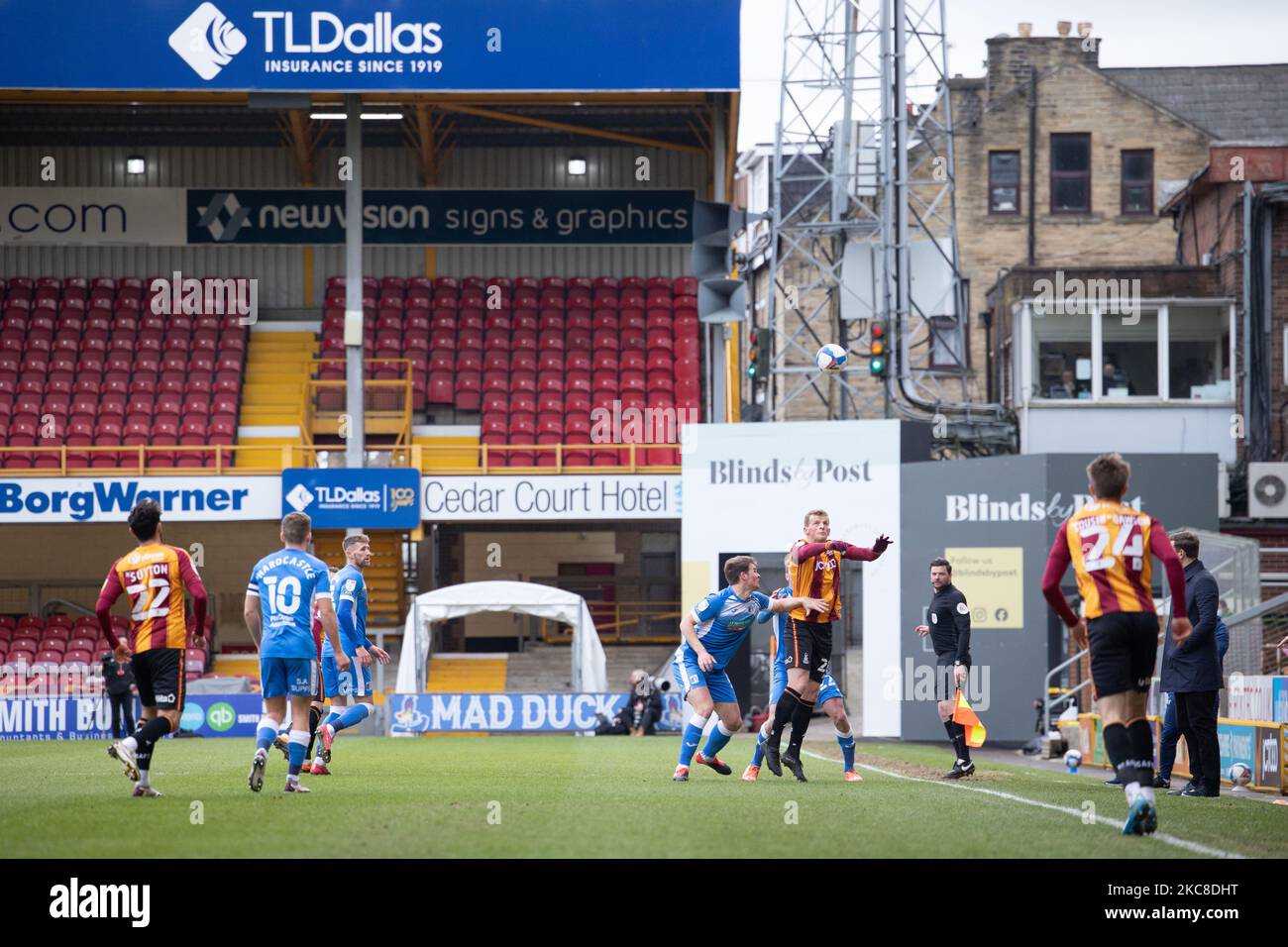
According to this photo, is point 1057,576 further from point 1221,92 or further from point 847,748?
point 1221,92

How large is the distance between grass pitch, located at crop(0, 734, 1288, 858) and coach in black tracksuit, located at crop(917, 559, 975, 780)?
386 millimetres

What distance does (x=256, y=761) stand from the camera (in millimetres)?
11281

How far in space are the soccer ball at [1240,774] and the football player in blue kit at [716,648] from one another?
4742 millimetres

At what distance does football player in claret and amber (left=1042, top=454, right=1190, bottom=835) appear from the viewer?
8.84 m

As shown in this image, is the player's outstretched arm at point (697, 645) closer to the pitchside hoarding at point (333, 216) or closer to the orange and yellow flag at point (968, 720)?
the orange and yellow flag at point (968, 720)

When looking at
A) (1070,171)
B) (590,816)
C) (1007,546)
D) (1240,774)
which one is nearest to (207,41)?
(1007,546)

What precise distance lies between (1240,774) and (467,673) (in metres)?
21.1

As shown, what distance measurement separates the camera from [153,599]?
11.1 m

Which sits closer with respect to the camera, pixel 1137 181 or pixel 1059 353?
pixel 1059 353

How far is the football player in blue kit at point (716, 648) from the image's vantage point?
43.5ft

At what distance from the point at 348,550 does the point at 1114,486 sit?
768 cm

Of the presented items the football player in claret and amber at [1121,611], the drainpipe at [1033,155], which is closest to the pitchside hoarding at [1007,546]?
the football player in claret and amber at [1121,611]
